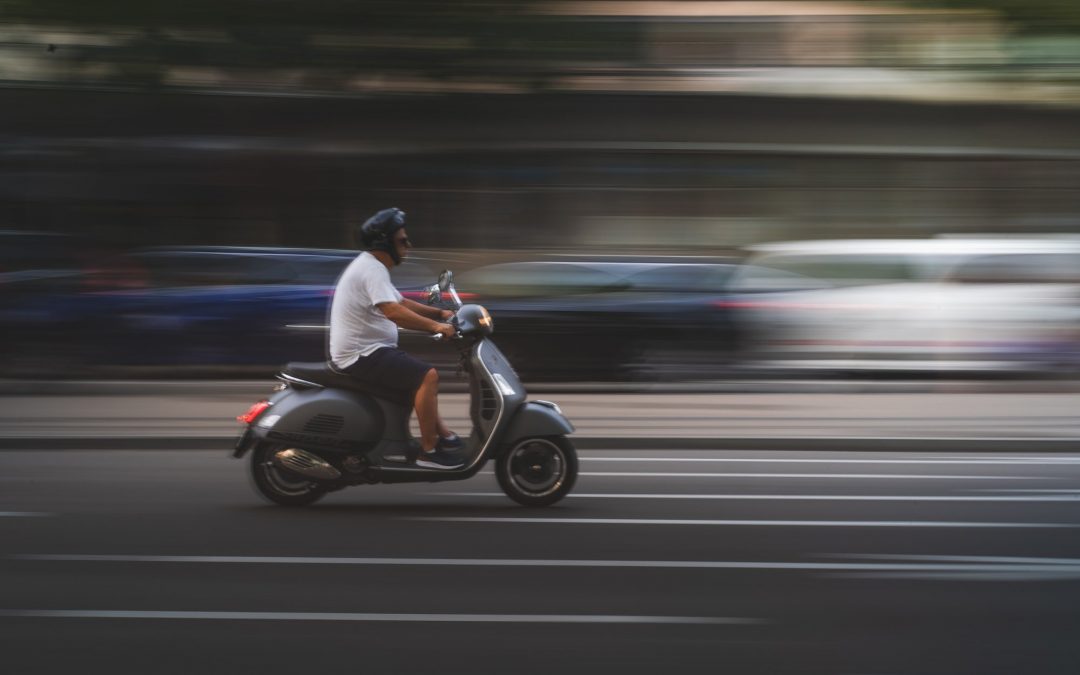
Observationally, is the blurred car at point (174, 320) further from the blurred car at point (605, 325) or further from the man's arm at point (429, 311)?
the man's arm at point (429, 311)

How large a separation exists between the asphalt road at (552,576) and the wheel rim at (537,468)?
139 millimetres

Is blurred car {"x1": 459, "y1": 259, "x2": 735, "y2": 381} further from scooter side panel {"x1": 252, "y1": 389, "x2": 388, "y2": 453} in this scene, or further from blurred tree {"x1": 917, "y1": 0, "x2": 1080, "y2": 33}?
blurred tree {"x1": 917, "y1": 0, "x2": 1080, "y2": 33}

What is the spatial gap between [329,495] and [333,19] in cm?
1277

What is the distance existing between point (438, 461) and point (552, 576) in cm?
191

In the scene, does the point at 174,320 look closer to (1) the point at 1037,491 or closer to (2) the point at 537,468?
(2) the point at 537,468

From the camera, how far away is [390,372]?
7.96 m

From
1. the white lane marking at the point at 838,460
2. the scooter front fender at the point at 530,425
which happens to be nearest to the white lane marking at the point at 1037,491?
the white lane marking at the point at 838,460

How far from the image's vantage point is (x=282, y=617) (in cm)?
549

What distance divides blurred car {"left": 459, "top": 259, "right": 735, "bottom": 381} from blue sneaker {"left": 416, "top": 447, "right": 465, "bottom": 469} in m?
7.24

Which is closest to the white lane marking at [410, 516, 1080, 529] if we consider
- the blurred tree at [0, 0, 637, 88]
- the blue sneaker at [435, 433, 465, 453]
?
the blue sneaker at [435, 433, 465, 453]

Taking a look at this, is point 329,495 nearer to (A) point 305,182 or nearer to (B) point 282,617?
(B) point 282,617

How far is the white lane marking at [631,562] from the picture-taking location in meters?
6.50

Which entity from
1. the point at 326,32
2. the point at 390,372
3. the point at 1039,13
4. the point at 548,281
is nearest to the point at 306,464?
the point at 390,372

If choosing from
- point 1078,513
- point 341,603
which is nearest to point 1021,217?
point 1078,513
